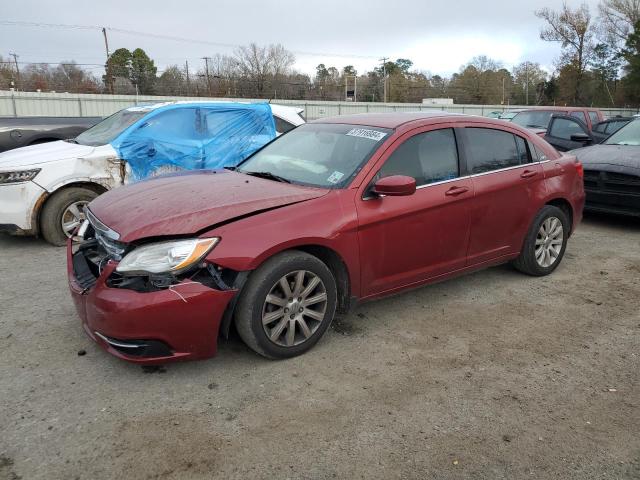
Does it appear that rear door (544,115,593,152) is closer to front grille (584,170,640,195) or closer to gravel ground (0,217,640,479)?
front grille (584,170,640,195)

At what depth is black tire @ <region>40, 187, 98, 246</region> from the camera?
19.8ft

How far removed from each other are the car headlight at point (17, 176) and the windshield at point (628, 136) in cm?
821

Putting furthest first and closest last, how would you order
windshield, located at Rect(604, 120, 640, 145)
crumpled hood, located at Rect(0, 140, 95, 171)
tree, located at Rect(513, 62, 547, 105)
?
tree, located at Rect(513, 62, 547, 105) → windshield, located at Rect(604, 120, 640, 145) → crumpled hood, located at Rect(0, 140, 95, 171)

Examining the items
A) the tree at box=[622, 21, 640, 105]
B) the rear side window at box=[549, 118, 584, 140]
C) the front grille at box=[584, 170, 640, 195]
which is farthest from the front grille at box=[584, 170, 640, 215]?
the tree at box=[622, 21, 640, 105]

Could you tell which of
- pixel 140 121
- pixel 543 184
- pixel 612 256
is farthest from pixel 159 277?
pixel 612 256

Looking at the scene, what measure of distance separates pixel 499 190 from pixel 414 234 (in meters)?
1.09

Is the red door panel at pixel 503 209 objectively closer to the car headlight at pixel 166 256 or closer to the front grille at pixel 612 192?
the car headlight at pixel 166 256

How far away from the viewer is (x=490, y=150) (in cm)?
465

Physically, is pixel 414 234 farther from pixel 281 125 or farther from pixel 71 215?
pixel 281 125

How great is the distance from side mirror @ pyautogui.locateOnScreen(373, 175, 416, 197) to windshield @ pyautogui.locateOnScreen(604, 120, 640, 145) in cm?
603

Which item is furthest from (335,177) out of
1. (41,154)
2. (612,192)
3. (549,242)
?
(612,192)

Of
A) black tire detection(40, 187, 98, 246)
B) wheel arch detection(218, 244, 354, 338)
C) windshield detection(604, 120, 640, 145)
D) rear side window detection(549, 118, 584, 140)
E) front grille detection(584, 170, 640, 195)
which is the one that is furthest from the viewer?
rear side window detection(549, 118, 584, 140)

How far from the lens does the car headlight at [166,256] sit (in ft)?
9.98

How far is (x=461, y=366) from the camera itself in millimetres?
3484
